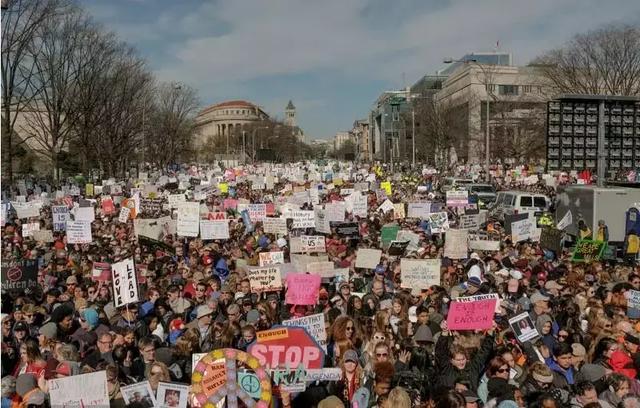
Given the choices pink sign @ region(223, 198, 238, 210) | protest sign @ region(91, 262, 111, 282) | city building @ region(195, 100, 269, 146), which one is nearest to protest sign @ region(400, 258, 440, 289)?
protest sign @ region(91, 262, 111, 282)

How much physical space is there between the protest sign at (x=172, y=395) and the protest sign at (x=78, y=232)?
10.9m

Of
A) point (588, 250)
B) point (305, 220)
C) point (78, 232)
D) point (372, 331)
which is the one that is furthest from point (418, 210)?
point (372, 331)

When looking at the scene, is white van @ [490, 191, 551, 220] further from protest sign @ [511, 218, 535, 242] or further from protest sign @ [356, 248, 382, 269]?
protest sign @ [356, 248, 382, 269]

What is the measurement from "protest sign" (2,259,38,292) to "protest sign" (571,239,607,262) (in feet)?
32.8

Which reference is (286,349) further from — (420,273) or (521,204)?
(521,204)

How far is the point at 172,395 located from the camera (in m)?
5.88

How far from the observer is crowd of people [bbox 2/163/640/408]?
20.1 feet

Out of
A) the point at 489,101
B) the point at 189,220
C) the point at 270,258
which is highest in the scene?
the point at 489,101

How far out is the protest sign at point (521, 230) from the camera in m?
15.7

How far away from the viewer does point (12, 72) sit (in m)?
35.1

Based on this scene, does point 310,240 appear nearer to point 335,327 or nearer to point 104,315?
point 104,315

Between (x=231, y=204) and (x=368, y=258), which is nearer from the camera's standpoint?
(x=368, y=258)

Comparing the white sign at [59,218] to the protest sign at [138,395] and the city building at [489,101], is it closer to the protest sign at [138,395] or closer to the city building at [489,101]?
the protest sign at [138,395]

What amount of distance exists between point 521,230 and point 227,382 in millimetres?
11343
